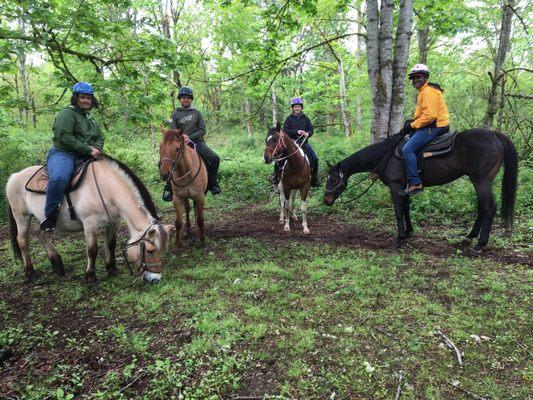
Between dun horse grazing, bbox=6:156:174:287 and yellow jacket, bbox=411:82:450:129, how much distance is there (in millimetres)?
4657

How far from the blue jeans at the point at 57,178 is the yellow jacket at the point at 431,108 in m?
5.86

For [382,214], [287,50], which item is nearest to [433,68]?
[287,50]

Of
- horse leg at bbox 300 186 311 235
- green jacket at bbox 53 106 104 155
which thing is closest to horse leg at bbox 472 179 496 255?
horse leg at bbox 300 186 311 235

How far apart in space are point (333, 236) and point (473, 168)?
283cm

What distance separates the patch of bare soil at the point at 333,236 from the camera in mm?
5527

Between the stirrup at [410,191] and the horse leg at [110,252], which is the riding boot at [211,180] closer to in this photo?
the horse leg at [110,252]

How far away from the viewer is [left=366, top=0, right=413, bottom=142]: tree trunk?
7832 mm

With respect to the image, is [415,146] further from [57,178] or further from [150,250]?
[57,178]

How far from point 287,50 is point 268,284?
1732 cm

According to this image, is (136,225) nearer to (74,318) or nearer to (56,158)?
(74,318)

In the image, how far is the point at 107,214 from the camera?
481 centimetres

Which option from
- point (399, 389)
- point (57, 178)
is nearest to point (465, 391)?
point (399, 389)

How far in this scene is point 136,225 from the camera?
14.9ft

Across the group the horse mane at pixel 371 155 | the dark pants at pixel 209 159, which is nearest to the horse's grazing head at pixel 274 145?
the dark pants at pixel 209 159
